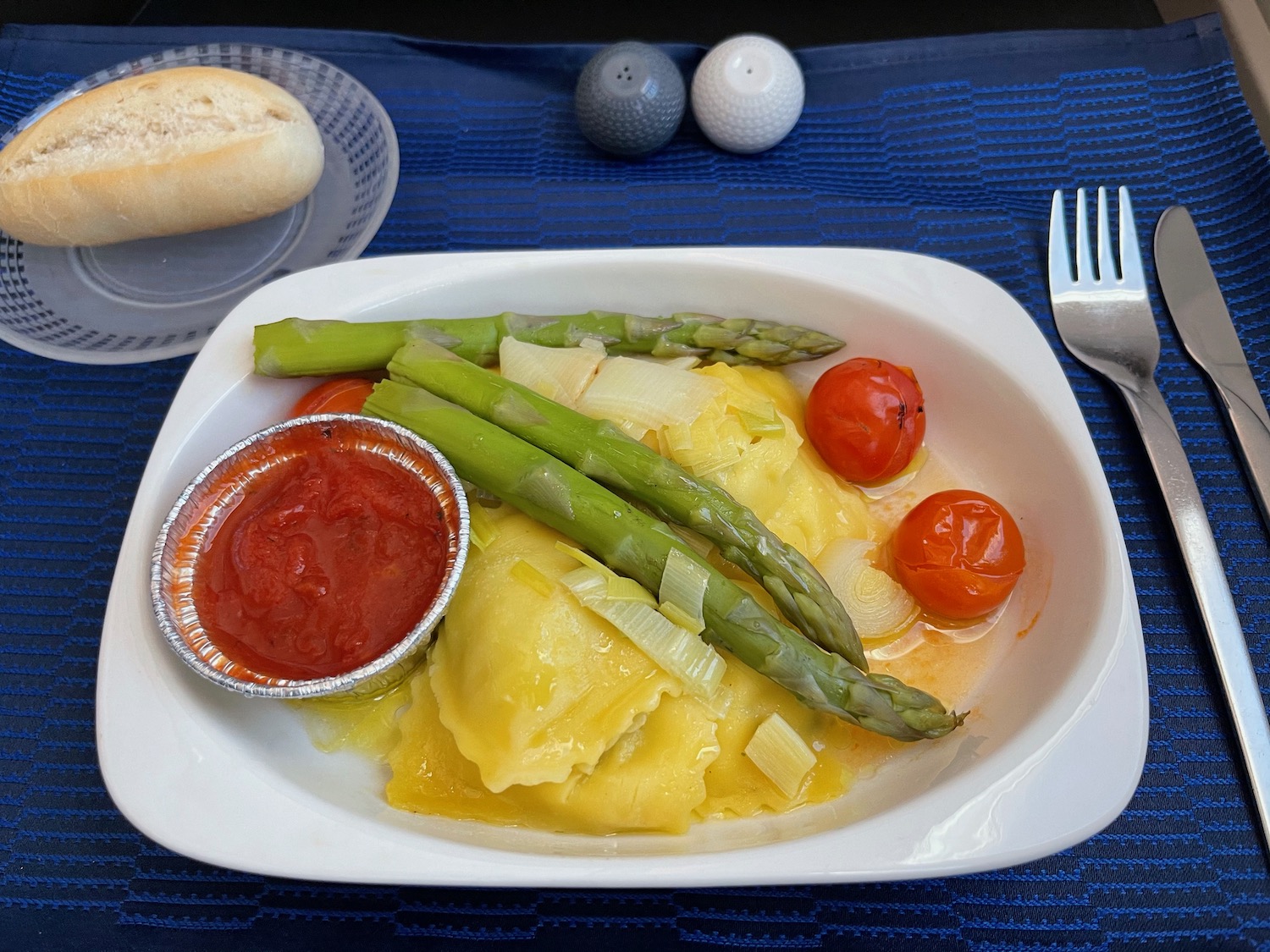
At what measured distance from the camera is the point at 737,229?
3096 mm

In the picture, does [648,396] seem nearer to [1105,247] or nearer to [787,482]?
[787,482]

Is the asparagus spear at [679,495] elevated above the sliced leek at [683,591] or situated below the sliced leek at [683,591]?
above

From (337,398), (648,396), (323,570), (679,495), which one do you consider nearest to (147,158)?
(337,398)

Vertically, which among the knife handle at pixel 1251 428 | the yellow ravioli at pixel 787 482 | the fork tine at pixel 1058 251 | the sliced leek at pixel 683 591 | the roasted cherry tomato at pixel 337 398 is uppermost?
the fork tine at pixel 1058 251

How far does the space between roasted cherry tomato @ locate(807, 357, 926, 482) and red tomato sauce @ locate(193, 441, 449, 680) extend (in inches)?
45.8

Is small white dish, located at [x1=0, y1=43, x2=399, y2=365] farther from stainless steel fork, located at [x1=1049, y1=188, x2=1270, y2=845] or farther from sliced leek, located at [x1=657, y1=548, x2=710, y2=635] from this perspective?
stainless steel fork, located at [x1=1049, y1=188, x2=1270, y2=845]

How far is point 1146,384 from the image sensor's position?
268 centimetres

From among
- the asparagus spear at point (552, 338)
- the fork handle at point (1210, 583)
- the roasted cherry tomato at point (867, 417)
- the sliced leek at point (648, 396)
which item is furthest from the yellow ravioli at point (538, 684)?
the fork handle at point (1210, 583)

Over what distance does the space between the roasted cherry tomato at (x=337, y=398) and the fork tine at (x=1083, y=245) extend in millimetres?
2462

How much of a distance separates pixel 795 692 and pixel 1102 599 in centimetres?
78

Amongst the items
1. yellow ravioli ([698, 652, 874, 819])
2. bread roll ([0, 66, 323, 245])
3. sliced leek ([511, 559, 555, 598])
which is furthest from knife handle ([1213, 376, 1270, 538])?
bread roll ([0, 66, 323, 245])

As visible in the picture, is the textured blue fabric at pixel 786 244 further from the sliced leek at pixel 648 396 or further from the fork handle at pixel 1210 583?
the sliced leek at pixel 648 396

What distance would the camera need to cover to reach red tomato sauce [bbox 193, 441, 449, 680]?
1974 millimetres

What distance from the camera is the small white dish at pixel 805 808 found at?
1.72 metres
